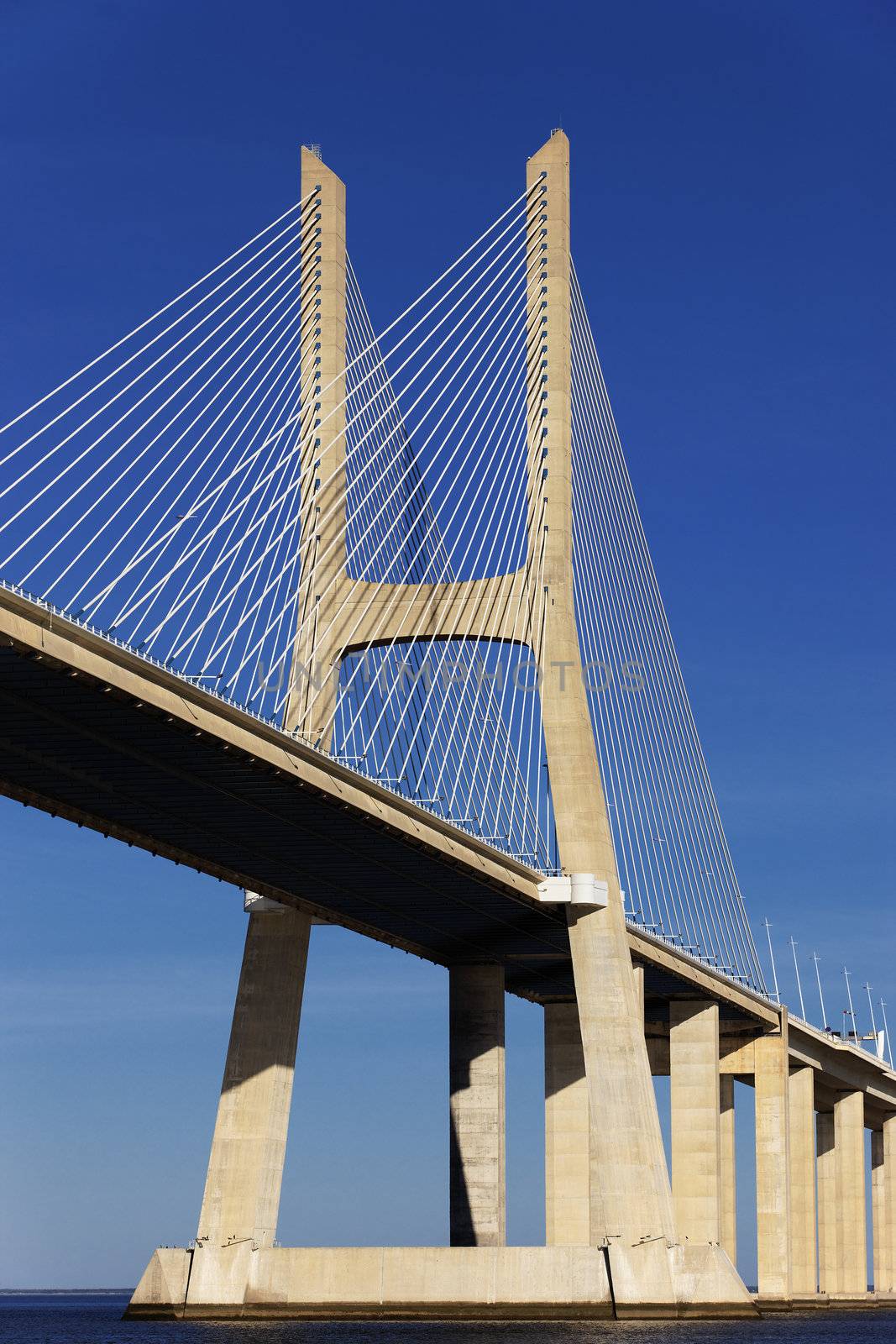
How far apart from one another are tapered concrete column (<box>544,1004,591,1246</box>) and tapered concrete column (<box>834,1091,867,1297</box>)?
24.8m

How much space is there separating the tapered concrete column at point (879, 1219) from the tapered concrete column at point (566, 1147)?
3339cm

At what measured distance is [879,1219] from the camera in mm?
102812

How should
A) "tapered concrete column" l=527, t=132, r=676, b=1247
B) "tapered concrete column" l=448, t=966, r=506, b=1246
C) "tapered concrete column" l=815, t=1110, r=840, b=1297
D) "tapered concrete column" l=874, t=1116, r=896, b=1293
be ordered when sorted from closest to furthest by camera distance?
"tapered concrete column" l=527, t=132, r=676, b=1247
"tapered concrete column" l=448, t=966, r=506, b=1246
"tapered concrete column" l=815, t=1110, r=840, b=1297
"tapered concrete column" l=874, t=1116, r=896, b=1293

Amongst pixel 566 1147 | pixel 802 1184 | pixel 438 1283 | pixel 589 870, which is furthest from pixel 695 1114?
pixel 589 870

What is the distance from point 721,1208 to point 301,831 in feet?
134

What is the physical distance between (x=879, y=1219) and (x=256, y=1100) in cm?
6127

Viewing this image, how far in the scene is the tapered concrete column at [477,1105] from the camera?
195 feet

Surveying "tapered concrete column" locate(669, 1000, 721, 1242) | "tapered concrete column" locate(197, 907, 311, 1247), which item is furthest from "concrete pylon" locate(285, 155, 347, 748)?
"tapered concrete column" locate(669, 1000, 721, 1242)

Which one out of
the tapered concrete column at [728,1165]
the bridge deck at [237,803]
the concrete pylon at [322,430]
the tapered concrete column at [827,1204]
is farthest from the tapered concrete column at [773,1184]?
the concrete pylon at [322,430]

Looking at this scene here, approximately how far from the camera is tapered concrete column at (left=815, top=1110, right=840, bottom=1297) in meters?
88.1

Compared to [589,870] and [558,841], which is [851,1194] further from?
[558,841]

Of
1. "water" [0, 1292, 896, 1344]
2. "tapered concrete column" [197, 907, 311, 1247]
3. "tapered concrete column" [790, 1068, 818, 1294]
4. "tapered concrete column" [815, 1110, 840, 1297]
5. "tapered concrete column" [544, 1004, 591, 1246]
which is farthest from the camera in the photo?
"tapered concrete column" [815, 1110, 840, 1297]

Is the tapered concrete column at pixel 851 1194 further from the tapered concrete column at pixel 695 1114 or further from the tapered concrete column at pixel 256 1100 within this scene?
the tapered concrete column at pixel 256 1100

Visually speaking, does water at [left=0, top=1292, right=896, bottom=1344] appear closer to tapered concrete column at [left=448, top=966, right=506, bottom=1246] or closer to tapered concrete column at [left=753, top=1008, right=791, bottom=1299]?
tapered concrete column at [left=448, top=966, right=506, bottom=1246]
